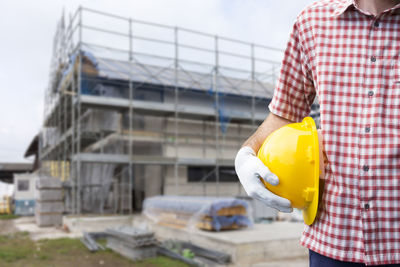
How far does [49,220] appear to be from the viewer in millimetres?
13844

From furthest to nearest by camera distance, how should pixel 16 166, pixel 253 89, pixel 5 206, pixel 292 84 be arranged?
pixel 16 166, pixel 5 206, pixel 253 89, pixel 292 84

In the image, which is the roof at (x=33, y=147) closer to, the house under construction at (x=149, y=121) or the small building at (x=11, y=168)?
the small building at (x=11, y=168)

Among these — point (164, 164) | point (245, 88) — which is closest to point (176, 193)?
point (164, 164)

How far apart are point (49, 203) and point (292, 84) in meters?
14.0

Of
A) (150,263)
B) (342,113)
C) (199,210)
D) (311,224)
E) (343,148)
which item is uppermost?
(342,113)

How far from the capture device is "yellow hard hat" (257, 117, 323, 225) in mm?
1149

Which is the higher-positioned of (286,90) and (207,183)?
(286,90)

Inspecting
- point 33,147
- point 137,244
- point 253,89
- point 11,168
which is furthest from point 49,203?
point 33,147

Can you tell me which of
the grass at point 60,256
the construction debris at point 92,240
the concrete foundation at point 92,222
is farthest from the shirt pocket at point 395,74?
the concrete foundation at point 92,222

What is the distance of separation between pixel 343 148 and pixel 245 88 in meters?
18.1

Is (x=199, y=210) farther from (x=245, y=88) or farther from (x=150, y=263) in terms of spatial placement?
(x=245, y=88)

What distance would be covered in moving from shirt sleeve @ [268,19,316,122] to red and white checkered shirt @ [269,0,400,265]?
7cm

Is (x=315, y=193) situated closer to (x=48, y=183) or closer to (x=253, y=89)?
(x=48, y=183)

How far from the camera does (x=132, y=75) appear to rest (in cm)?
1554
